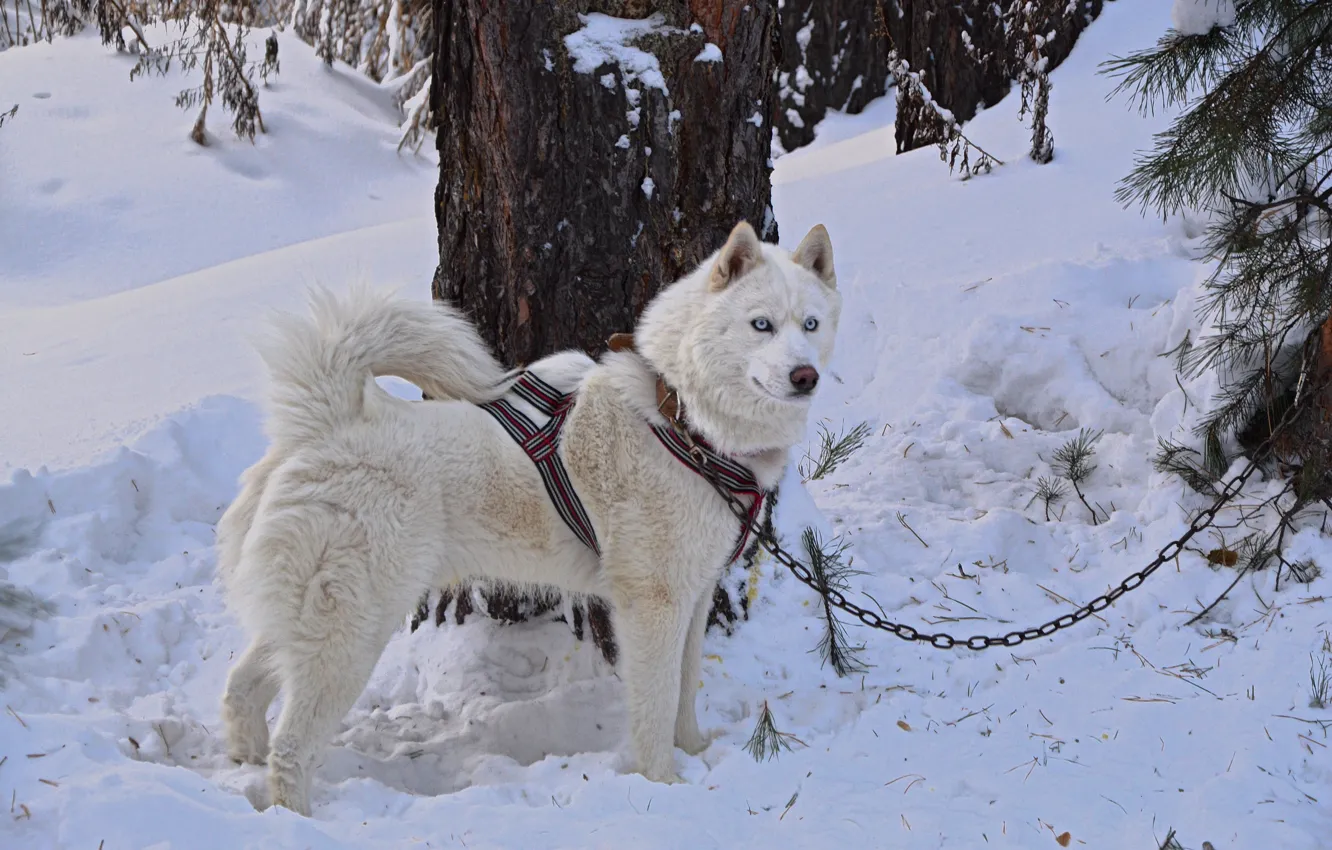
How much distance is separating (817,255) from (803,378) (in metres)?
0.60

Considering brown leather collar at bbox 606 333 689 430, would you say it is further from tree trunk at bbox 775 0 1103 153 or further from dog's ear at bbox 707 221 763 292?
tree trunk at bbox 775 0 1103 153

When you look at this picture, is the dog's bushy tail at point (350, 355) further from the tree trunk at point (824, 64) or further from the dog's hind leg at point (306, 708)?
the tree trunk at point (824, 64)

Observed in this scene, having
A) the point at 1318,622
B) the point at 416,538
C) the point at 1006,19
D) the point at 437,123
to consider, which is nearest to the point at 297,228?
the point at 1006,19

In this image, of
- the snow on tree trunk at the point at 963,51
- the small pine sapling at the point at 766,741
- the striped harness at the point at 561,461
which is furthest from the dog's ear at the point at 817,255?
the snow on tree trunk at the point at 963,51

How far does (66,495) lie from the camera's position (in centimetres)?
420

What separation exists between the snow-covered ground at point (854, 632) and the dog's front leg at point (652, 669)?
17cm

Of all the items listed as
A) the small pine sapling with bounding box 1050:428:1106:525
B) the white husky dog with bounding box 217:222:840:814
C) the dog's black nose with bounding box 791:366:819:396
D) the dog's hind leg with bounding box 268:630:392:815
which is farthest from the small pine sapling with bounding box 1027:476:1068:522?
the dog's hind leg with bounding box 268:630:392:815

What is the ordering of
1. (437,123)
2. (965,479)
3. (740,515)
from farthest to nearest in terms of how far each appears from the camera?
(965,479) → (437,123) → (740,515)

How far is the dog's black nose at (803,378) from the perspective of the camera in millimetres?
2941

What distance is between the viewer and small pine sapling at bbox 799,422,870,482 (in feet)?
16.0

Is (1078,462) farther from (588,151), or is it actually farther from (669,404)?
(588,151)

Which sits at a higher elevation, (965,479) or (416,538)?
(416,538)

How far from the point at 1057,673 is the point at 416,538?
226 centimetres

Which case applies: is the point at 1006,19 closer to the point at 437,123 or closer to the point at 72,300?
the point at 437,123
